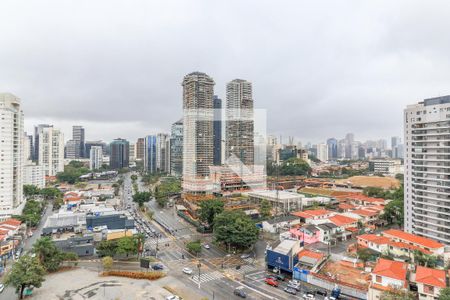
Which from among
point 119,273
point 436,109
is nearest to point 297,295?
point 119,273

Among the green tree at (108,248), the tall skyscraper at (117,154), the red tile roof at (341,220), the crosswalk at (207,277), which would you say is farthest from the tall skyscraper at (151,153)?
the crosswalk at (207,277)

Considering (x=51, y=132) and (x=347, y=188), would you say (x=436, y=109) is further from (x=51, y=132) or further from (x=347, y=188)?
(x=51, y=132)

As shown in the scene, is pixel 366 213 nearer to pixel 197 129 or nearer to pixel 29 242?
pixel 197 129

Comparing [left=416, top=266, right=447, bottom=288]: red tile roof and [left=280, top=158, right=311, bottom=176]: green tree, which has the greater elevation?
[left=280, top=158, right=311, bottom=176]: green tree

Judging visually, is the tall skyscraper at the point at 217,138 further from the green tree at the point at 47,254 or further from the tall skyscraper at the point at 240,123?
the green tree at the point at 47,254

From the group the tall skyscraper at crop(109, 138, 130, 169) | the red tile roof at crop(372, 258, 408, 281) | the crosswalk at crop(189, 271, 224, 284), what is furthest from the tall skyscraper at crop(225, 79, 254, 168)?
the tall skyscraper at crop(109, 138, 130, 169)

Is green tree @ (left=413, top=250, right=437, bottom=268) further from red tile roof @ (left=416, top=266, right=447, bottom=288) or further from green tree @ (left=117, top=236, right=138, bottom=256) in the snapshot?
green tree @ (left=117, top=236, right=138, bottom=256)
